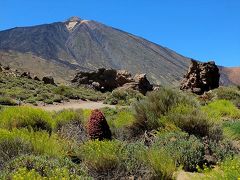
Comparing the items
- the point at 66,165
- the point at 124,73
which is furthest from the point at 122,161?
the point at 124,73

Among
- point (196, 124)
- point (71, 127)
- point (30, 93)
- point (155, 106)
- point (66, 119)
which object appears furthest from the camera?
point (30, 93)

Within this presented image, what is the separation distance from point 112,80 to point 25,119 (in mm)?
36362

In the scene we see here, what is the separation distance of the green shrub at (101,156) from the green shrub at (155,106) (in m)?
2.62

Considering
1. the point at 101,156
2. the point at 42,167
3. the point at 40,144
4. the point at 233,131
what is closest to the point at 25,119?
the point at 40,144

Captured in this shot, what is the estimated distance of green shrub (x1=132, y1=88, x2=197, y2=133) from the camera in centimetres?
1057

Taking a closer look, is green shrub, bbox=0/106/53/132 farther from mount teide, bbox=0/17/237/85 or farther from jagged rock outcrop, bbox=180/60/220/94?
mount teide, bbox=0/17/237/85

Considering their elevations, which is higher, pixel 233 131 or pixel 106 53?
pixel 106 53

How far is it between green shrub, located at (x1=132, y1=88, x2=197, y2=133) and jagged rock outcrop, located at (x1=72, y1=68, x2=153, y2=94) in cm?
2958

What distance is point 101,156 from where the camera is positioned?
296 inches

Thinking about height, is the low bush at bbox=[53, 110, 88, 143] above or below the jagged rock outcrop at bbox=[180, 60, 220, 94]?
below

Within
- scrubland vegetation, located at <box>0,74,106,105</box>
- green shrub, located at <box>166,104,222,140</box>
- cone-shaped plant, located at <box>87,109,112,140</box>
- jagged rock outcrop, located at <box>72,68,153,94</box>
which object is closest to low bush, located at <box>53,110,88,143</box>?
cone-shaped plant, located at <box>87,109,112,140</box>

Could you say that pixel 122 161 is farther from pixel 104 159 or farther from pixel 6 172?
pixel 6 172

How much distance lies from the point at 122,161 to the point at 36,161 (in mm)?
1644

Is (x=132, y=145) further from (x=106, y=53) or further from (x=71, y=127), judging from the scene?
(x=106, y=53)
